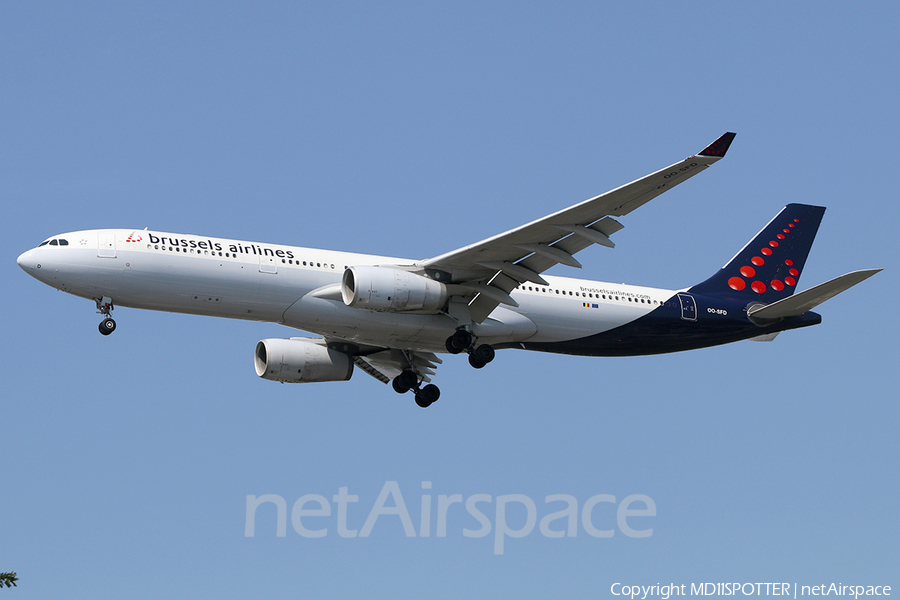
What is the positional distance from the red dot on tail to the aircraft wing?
9823 mm

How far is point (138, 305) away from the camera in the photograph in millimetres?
31906

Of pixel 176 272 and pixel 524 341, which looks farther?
pixel 524 341

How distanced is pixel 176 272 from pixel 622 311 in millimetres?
14348

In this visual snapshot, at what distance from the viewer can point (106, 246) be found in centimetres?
3144

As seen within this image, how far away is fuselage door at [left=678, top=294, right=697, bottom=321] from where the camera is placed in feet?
123

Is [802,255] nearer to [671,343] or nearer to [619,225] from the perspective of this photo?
[671,343]

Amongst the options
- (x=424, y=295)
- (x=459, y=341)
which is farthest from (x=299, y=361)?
(x=424, y=295)

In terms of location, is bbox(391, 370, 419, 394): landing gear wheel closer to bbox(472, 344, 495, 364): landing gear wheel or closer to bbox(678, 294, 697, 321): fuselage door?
bbox(472, 344, 495, 364): landing gear wheel

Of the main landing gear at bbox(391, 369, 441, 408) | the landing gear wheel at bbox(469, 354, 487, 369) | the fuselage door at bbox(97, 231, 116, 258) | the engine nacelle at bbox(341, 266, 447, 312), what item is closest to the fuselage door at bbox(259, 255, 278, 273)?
the engine nacelle at bbox(341, 266, 447, 312)

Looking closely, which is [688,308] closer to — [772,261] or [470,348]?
[772,261]

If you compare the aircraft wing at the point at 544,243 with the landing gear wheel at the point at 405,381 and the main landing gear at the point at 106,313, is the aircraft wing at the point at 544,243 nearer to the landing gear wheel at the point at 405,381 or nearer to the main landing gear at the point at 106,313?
the landing gear wheel at the point at 405,381

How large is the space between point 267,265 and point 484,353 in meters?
7.17

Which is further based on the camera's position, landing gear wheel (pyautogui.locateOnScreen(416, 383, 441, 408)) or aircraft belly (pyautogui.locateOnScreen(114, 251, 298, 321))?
landing gear wheel (pyautogui.locateOnScreen(416, 383, 441, 408))

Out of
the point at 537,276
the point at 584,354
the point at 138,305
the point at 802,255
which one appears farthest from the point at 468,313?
the point at 802,255
